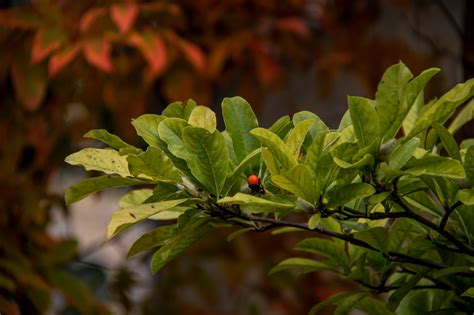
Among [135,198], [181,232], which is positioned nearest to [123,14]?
[135,198]

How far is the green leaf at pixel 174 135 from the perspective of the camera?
0.64 meters

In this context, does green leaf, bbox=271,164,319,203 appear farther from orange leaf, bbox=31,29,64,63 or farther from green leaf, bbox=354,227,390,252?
orange leaf, bbox=31,29,64,63

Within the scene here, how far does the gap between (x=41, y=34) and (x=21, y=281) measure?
19.9 inches

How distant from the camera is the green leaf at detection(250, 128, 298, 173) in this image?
614 millimetres

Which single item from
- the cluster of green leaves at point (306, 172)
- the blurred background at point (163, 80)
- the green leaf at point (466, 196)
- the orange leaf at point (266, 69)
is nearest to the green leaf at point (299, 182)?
the cluster of green leaves at point (306, 172)

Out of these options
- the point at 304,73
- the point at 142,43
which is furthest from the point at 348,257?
the point at 304,73

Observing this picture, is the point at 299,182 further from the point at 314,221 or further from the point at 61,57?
the point at 61,57

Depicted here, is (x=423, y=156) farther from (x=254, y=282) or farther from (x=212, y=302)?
(x=254, y=282)

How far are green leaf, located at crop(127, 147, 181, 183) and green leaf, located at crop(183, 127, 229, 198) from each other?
0.06 feet

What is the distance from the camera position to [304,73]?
239 cm

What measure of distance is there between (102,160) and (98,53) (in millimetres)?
938

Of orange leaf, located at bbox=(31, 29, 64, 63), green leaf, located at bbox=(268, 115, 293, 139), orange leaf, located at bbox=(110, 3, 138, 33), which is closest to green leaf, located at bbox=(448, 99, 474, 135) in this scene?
green leaf, located at bbox=(268, 115, 293, 139)

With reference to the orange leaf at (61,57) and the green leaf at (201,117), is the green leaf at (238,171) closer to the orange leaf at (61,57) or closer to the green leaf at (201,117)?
the green leaf at (201,117)

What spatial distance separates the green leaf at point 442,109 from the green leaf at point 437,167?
2 cm
